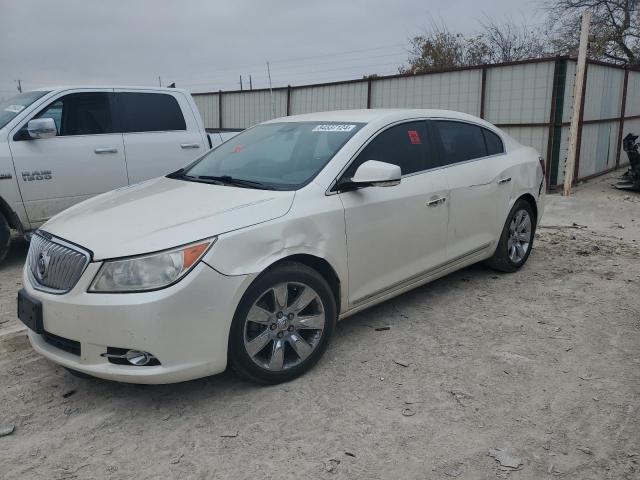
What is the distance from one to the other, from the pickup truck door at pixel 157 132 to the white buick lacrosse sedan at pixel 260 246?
7.34ft

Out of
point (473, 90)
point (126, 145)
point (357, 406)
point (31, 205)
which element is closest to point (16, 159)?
point (31, 205)

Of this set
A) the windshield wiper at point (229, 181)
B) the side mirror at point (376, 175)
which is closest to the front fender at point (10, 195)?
the windshield wiper at point (229, 181)

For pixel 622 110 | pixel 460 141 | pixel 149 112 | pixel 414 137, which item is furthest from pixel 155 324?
pixel 622 110

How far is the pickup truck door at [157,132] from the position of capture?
658 centimetres

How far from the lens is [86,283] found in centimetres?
295

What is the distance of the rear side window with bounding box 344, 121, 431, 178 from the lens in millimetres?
4059

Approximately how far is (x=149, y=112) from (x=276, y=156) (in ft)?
10.7

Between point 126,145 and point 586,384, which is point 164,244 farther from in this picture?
point 126,145

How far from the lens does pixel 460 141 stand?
494 cm

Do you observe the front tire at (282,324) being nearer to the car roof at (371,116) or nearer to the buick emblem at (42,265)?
the buick emblem at (42,265)

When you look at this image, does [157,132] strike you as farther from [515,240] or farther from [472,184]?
[515,240]

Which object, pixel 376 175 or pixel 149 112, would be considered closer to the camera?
pixel 376 175

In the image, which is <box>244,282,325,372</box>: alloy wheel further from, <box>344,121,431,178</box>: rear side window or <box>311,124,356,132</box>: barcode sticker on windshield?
<box>311,124,356,132</box>: barcode sticker on windshield

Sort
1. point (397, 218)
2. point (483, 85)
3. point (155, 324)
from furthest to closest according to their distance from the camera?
point (483, 85)
point (397, 218)
point (155, 324)
